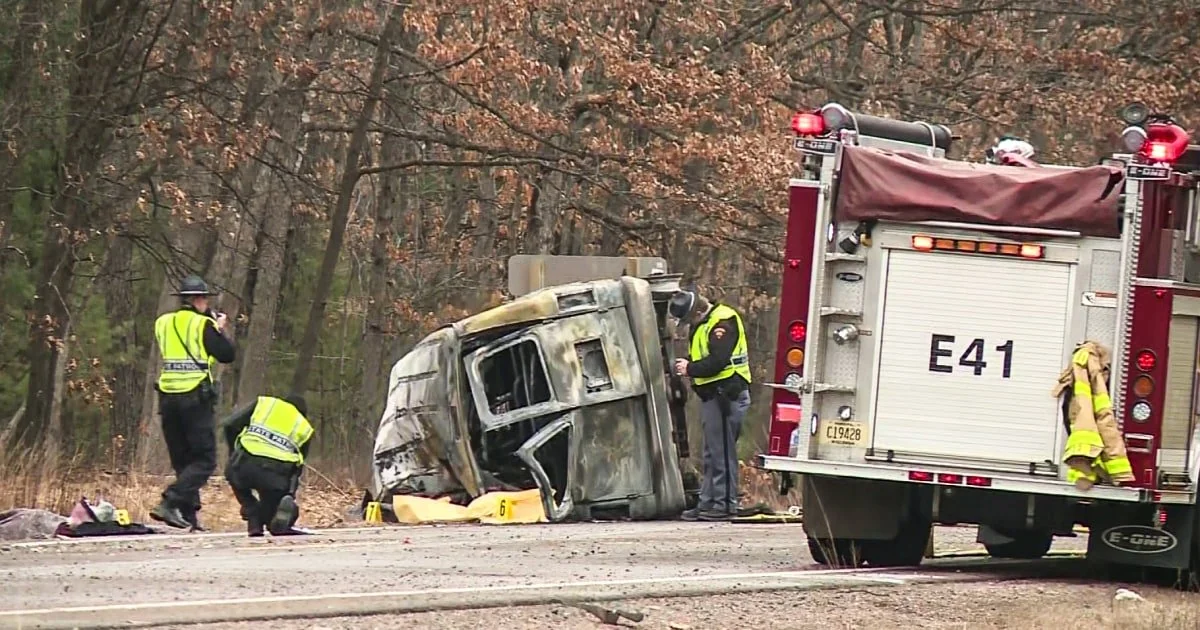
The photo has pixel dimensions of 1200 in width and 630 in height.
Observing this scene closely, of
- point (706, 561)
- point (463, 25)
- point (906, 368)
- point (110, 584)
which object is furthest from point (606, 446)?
point (463, 25)

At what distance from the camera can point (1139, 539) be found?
11.2 metres

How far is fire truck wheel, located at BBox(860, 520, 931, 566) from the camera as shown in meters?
12.0

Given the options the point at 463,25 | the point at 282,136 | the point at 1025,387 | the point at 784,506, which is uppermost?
the point at 463,25

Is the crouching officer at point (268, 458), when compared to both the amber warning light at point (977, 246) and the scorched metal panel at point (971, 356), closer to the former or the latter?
the scorched metal panel at point (971, 356)

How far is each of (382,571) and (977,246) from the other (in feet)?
11.9

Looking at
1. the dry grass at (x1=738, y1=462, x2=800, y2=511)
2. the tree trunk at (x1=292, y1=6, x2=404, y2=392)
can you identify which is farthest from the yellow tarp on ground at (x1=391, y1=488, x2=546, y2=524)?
the tree trunk at (x1=292, y1=6, x2=404, y2=392)

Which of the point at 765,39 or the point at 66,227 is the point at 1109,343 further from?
the point at 765,39

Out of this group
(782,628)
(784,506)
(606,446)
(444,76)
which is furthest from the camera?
(444,76)

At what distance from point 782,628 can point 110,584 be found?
9.79 feet

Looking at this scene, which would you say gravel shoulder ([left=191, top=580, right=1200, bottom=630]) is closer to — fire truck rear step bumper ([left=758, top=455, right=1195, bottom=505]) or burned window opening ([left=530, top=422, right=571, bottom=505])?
fire truck rear step bumper ([left=758, top=455, right=1195, bottom=505])

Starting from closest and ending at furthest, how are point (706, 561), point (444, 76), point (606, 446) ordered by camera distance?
1. point (706, 561)
2. point (606, 446)
3. point (444, 76)

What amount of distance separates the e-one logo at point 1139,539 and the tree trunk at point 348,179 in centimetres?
1201

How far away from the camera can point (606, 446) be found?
15633mm

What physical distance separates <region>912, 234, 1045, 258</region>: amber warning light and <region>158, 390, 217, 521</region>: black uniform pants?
5348 millimetres
